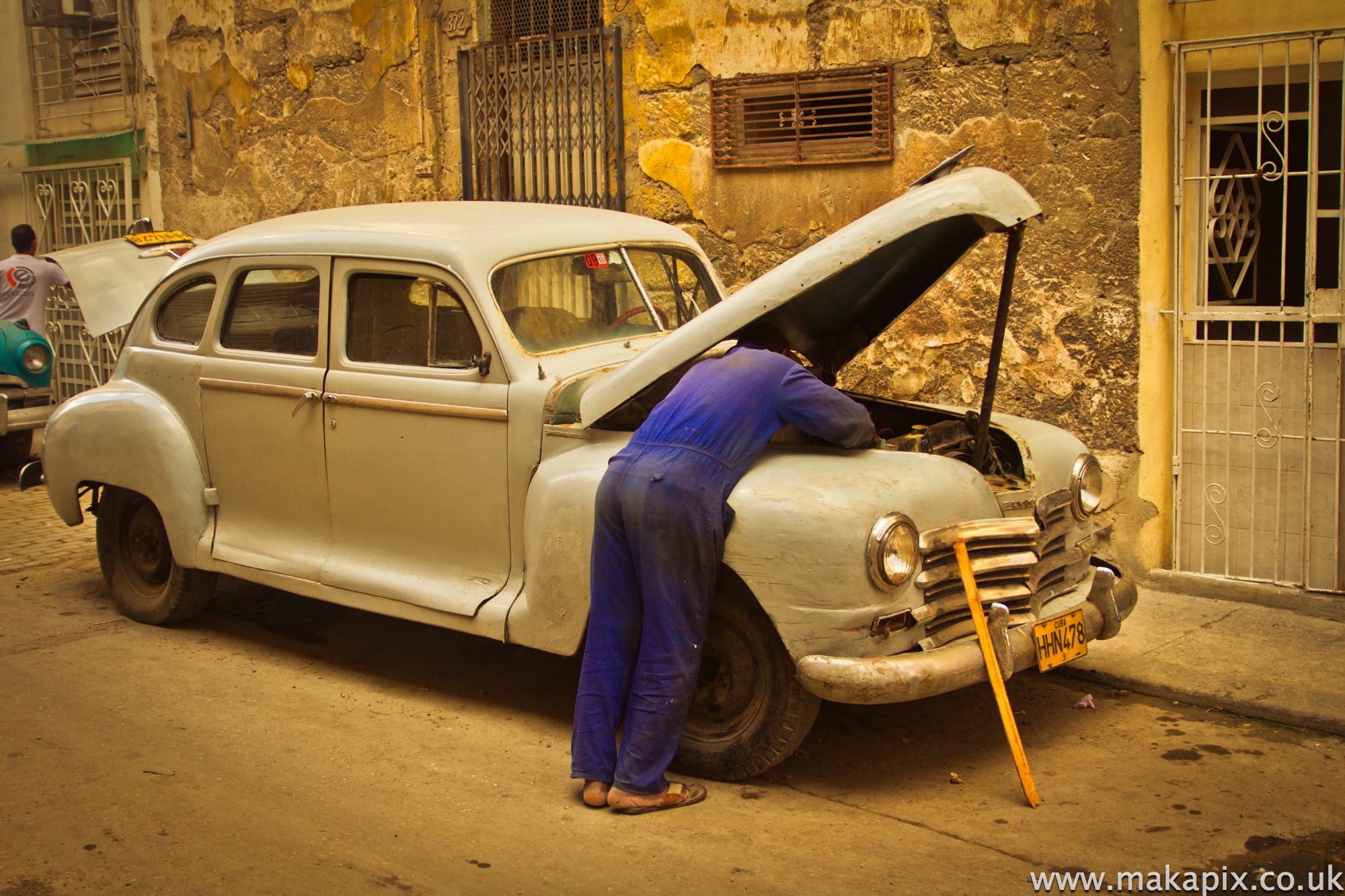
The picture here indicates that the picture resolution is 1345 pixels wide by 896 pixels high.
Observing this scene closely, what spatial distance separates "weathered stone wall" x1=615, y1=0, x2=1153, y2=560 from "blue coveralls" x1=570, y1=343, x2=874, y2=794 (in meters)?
2.62

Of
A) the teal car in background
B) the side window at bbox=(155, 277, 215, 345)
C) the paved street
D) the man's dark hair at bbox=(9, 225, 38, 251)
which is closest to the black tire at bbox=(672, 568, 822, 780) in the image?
Result: the paved street

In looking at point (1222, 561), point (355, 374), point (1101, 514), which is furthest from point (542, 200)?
point (1222, 561)

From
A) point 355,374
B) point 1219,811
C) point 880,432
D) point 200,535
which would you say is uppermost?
point 355,374

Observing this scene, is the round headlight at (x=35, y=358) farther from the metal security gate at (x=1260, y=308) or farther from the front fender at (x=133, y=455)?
the metal security gate at (x=1260, y=308)

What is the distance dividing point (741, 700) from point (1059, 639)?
1.05 metres

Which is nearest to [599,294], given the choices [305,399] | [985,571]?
[305,399]

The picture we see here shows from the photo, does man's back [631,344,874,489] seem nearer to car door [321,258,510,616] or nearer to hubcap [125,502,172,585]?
car door [321,258,510,616]

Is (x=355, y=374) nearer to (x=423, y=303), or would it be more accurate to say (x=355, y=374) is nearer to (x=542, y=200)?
(x=423, y=303)

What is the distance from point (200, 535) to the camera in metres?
5.23

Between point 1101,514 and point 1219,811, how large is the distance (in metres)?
2.67

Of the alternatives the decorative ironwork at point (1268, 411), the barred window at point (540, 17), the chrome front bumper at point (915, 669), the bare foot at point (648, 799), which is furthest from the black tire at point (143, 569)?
the decorative ironwork at point (1268, 411)

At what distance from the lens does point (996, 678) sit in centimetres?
358

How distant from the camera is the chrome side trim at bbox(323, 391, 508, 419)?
4332 millimetres

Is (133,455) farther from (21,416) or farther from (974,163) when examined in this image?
(974,163)
